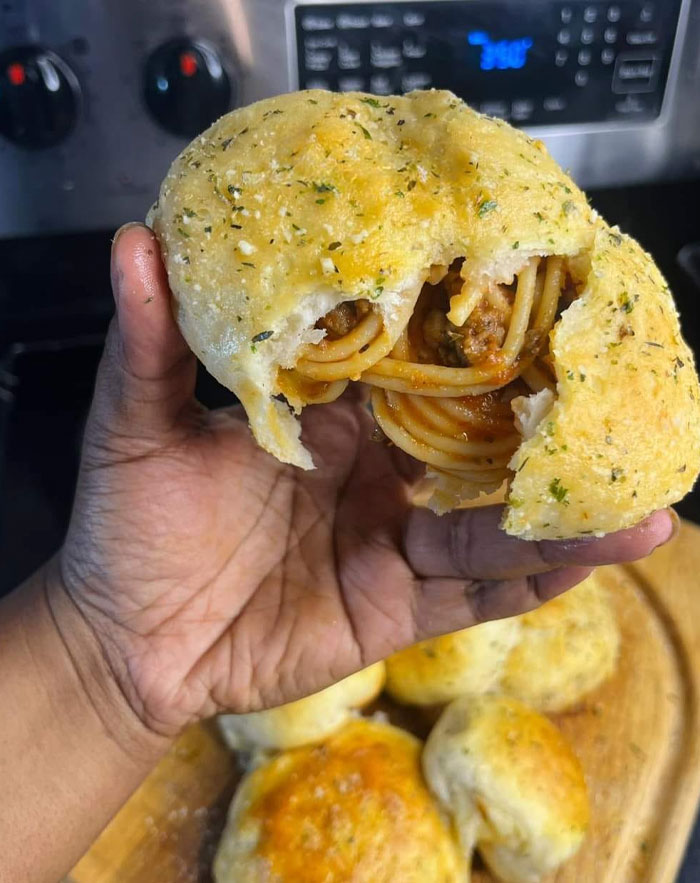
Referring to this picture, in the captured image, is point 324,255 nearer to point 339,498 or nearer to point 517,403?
point 517,403

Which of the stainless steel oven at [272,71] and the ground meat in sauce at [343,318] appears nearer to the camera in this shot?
the ground meat in sauce at [343,318]

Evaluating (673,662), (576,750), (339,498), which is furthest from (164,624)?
(673,662)

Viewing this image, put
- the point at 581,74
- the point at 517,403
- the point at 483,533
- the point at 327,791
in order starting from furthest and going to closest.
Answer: the point at 581,74
the point at 327,791
the point at 483,533
the point at 517,403

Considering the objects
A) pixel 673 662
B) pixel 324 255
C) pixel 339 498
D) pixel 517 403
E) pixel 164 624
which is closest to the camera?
pixel 324 255

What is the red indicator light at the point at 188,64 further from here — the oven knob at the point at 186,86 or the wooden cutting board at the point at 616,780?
the wooden cutting board at the point at 616,780

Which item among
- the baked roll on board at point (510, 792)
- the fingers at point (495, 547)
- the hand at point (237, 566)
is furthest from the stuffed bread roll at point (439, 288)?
the baked roll on board at point (510, 792)

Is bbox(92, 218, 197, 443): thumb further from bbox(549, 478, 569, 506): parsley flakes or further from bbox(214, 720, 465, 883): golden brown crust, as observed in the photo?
bbox(214, 720, 465, 883): golden brown crust
